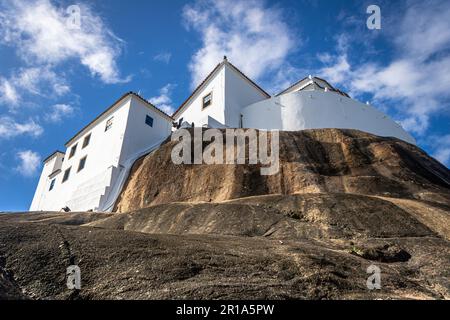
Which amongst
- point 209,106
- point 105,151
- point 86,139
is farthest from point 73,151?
point 209,106

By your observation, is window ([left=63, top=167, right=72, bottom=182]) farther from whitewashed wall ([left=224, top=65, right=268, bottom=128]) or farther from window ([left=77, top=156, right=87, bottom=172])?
whitewashed wall ([left=224, top=65, right=268, bottom=128])

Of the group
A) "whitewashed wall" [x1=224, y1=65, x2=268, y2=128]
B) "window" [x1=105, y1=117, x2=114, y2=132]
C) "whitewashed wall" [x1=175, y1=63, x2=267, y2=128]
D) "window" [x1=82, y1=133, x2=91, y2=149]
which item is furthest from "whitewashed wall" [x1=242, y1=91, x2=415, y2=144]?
"window" [x1=82, y1=133, x2=91, y2=149]

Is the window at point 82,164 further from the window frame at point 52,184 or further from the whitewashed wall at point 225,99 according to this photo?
the whitewashed wall at point 225,99

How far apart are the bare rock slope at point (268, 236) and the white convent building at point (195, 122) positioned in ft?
17.3

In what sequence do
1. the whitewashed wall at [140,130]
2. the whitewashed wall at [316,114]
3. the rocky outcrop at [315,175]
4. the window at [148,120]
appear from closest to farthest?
the rocky outcrop at [315,175], the whitewashed wall at [316,114], the whitewashed wall at [140,130], the window at [148,120]

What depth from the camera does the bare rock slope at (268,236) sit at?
23.5ft

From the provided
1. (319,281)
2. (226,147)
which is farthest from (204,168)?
(319,281)

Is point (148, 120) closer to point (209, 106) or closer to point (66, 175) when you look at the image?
point (209, 106)

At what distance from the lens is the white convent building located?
95.9 feet

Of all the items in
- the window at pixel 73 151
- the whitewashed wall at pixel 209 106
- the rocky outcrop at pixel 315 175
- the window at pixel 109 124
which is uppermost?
the whitewashed wall at pixel 209 106

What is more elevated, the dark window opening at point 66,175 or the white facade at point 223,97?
the white facade at point 223,97

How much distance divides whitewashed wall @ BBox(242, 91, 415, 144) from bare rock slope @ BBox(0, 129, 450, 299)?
540 centimetres

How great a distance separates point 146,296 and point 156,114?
28.3 m

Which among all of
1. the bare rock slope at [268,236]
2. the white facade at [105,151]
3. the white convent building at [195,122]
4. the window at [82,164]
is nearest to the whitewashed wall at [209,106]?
the white convent building at [195,122]
